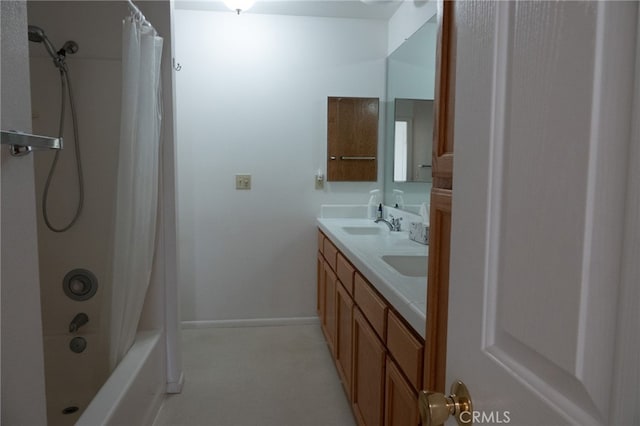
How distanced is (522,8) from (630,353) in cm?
35

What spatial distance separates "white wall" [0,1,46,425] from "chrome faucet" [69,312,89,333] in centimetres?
145

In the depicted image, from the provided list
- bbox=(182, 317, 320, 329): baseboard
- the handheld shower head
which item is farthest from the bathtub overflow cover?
the handheld shower head

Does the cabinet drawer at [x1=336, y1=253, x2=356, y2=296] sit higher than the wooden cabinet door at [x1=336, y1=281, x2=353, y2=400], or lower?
higher

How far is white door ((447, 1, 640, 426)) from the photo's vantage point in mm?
315

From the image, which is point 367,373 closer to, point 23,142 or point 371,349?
point 371,349

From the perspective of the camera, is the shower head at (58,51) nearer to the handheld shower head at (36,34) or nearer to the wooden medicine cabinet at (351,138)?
the handheld shower head at (36,34)

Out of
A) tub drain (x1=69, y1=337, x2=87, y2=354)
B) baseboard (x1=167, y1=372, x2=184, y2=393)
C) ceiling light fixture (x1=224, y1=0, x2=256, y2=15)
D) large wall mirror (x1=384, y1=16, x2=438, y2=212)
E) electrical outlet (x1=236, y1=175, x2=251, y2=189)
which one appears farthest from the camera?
electrical outlet (x1=236, y1=175, x2=251, y2=189)

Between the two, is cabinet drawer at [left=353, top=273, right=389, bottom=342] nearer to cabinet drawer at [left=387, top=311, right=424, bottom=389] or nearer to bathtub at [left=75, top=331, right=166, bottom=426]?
cabinet drawer at [left=387, top=311, right=424, bottom=389]

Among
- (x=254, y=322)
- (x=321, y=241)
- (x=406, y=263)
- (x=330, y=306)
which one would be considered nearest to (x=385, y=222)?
(x=321, y=241)

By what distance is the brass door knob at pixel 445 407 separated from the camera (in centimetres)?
55

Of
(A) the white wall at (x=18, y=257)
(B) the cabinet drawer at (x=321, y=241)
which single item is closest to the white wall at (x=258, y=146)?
(B) the cabinet drawer at (x=321, y=241)

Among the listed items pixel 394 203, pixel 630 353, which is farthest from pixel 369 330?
pixel 394 203

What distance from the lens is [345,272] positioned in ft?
6.84

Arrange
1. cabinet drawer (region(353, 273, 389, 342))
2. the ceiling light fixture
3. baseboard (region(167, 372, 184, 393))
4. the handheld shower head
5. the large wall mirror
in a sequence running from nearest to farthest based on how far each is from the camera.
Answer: cabinet drawer (region(353, 273, 389, 342)) → the handheld shower head → baseboard (region(167, 372, 184, 393)) → the large wall mirror → the ceiling light fixture
